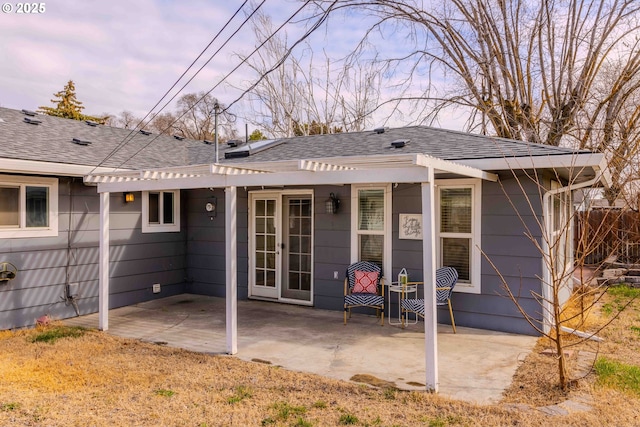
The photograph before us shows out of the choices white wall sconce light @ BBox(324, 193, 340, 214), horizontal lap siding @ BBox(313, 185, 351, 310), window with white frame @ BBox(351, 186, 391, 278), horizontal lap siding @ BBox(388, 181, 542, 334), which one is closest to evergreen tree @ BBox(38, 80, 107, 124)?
horizontal lap siding @ BBox(313, 185, 351, 310)

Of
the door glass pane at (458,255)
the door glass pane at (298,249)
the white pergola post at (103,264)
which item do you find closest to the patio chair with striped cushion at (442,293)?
the door glass pane at (458,255)

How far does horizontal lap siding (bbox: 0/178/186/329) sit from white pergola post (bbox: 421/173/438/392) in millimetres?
5328

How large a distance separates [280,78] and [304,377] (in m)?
18.5

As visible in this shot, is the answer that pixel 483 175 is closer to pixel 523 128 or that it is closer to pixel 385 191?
pixel 385 191

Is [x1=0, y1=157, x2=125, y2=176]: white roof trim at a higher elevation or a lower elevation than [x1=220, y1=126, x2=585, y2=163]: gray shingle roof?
lower

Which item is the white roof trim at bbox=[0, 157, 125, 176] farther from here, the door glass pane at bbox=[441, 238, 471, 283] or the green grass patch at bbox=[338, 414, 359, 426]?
the door glass pane at bbox=[441, 238, 471, 283]

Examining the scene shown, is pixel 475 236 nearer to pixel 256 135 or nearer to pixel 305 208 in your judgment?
pixel 305 208

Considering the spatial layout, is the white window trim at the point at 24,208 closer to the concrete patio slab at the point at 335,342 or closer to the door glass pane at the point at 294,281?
the concrete patio slab at the point at 335,342

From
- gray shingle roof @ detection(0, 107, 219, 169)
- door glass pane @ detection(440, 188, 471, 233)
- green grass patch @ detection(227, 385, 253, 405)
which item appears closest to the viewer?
green grass patch @ detection(227, 385, 253, 405)

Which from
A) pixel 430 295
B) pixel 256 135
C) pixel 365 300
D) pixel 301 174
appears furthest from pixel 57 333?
pixel 256 135

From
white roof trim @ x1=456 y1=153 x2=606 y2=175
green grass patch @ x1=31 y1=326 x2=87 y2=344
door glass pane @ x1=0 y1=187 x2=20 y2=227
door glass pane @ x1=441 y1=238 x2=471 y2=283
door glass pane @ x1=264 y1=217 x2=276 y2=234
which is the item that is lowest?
green grass patch @ x1=31 y1=326 x2=87 y2=344

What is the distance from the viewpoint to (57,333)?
5.77 m

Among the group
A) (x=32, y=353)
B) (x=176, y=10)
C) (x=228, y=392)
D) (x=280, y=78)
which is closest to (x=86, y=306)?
(x=32, y=353)

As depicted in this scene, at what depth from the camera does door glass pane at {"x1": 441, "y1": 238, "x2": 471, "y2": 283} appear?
6.18m
